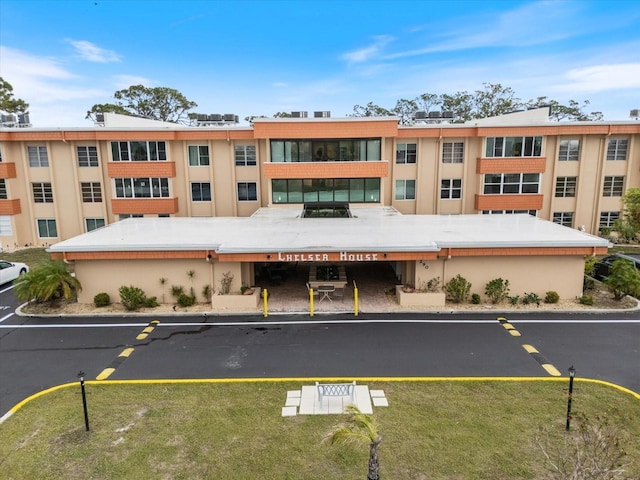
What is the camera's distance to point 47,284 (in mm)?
17891

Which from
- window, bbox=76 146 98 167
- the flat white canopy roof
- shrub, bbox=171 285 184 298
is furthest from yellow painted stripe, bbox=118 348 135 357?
window, bbox=76 146 98 167

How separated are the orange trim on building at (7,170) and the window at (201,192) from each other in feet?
42.4

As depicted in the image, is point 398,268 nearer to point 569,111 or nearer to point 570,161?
point 570,161

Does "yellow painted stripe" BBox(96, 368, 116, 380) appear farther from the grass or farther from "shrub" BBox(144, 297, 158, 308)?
"shrub" BBox(144, 297, 158, 308)

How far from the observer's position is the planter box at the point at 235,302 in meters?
Result: 18.1

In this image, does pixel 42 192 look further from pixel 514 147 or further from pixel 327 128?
pixel 514 147

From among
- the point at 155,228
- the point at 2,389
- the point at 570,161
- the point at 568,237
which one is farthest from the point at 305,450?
the point at 570,161

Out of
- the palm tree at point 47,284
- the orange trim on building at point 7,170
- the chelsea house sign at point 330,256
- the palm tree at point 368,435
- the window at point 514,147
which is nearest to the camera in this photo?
the palm tree at point 368,435

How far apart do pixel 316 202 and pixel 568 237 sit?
52.0 feet

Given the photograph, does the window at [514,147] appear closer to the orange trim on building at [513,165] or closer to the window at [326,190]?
the orange trim on building at [513,165]

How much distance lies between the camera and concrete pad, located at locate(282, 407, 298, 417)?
10.4 metres

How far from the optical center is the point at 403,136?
1248 inches

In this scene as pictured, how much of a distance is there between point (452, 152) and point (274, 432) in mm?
27520

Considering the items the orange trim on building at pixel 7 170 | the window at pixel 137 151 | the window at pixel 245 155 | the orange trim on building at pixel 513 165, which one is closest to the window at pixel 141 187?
the window at pixel 137 151
